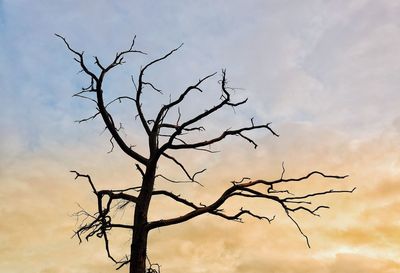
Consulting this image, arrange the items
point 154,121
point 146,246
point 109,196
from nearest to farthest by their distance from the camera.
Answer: point 146,246 → point 109,196 → point 154,121

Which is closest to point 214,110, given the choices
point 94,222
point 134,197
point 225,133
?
point 225,133

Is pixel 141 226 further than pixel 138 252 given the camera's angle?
Yes

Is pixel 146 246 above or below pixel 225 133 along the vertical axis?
below

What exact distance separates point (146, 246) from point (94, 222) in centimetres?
163

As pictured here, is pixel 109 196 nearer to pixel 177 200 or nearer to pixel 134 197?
pixel 134 197

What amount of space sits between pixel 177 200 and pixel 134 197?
103 centimetres

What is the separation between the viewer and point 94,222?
13.6 m

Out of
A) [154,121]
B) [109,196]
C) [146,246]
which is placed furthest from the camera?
[154,121]

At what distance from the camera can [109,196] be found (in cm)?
1352

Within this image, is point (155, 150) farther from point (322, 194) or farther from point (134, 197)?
point (322, 194)

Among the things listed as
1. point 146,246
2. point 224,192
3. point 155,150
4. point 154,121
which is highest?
point 154,121

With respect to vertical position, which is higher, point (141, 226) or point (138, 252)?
point (141, 226)

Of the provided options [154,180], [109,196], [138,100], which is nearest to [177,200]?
[154,180]

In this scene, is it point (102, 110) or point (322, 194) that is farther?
point (102, 110)
